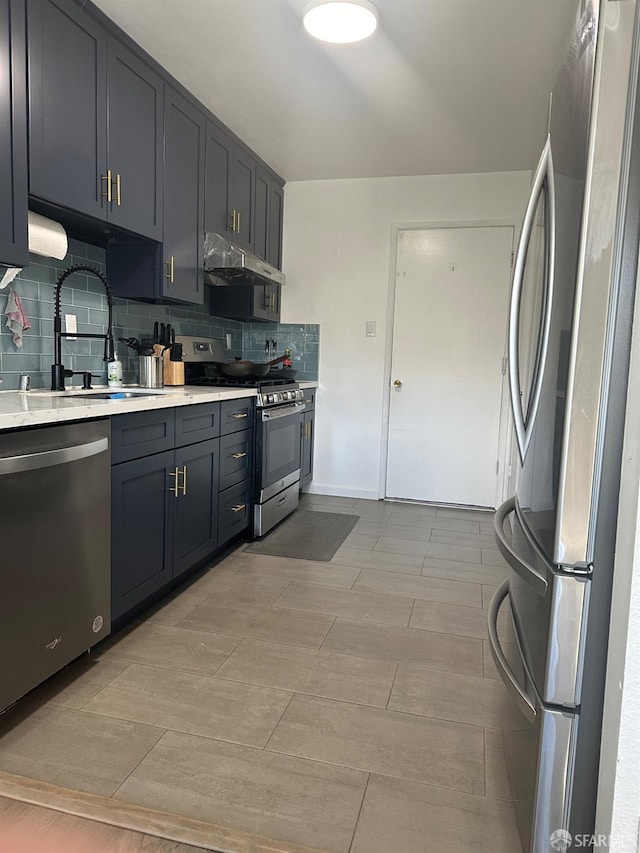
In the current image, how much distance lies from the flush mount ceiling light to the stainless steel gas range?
175 cm

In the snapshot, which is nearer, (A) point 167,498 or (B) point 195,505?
(A) point 167,498

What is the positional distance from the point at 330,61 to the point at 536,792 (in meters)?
2.86

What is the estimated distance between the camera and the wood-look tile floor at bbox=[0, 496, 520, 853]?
1355mm

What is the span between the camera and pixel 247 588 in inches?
108

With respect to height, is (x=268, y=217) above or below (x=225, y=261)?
above

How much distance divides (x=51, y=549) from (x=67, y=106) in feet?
5.37

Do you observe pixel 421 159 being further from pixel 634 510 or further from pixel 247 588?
pixel 634 510

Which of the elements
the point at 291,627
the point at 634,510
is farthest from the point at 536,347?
the point at 291,627

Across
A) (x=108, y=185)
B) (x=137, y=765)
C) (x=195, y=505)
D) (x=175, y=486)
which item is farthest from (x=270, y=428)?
(x=137, y=765)

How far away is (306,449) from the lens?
4.46 metres

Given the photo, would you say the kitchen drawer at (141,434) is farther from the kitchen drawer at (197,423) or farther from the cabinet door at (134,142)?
the cabinet door at (134,142)

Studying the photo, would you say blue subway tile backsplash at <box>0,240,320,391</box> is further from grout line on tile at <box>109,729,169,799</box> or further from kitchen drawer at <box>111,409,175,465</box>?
grout line on tile at <box>109,729,169,799</box>

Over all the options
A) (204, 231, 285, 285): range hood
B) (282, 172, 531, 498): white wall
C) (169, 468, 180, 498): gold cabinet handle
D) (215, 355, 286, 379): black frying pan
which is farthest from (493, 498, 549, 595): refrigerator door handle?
(282, 172, 531, 498): white wall

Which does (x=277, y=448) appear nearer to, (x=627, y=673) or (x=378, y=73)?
(x=378, y=73)
